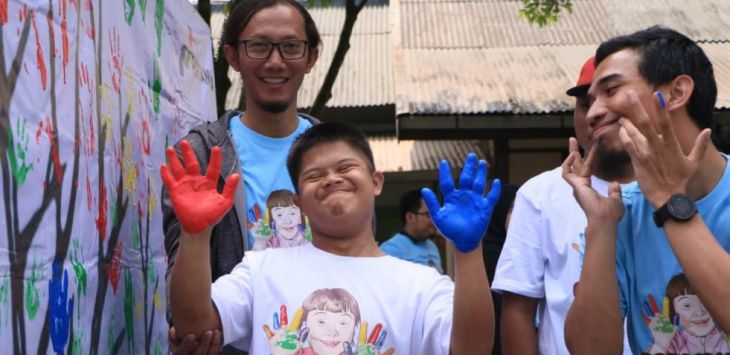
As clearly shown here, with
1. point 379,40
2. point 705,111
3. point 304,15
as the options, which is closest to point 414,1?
point 379,40

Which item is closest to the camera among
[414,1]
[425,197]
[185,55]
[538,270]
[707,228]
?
[707,228]

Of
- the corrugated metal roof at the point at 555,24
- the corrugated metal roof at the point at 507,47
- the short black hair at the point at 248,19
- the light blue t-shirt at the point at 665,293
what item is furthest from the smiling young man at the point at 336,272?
the corrugated metal roof at the point at 555,24

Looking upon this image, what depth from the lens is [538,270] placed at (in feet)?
11.2

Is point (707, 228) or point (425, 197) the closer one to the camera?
point (707, 228)

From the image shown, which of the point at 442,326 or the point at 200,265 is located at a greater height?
the point at 200,265

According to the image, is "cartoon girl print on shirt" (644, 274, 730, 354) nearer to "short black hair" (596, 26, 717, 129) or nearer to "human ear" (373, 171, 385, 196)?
"short black hair" (596, 26, 717, 129)

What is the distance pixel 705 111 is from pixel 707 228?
46 cm

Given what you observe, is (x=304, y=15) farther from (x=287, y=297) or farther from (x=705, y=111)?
(x=705, y=111)

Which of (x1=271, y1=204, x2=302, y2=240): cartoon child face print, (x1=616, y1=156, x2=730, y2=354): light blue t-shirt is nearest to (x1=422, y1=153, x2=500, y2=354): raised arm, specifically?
(x1=616, y1=156, x2=730, y2=354): light blue t-shirt

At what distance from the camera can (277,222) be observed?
3.38m

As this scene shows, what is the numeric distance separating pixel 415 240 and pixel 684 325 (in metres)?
6.03

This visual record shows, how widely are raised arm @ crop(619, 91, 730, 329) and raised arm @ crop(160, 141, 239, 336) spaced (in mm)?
1002

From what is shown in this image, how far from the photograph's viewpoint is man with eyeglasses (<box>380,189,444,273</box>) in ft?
27.8

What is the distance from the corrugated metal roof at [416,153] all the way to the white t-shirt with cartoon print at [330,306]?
967cm
